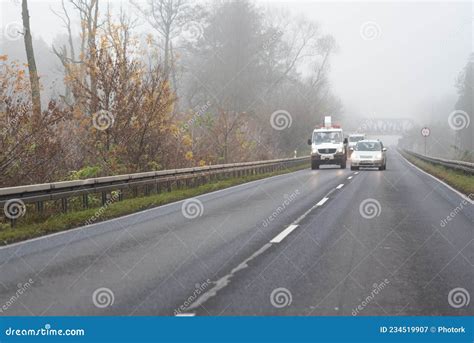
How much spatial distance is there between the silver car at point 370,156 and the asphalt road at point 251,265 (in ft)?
62.2

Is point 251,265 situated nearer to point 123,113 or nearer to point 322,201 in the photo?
point 322,201

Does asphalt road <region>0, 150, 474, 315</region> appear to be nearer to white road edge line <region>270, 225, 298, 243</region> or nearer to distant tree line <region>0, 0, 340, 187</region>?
white road edge line <region>270, 225, 298, 243</region>

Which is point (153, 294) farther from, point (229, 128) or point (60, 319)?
point (229, 128)

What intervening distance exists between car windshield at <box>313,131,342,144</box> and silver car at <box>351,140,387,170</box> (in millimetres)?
1872

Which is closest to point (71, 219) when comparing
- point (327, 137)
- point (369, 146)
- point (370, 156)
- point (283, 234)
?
point (283, 234)

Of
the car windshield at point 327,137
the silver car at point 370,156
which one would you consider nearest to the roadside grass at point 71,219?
the silver car at point 370,156

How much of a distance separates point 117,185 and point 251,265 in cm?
780

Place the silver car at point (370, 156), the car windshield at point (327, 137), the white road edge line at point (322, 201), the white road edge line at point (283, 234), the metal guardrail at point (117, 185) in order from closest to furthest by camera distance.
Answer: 1. the white road edge line at point (283, 234)
2. the metal guardrail at point (117, 185)
3. the white road edge line at point (322, 201)
4. the silver car at point (370, 156)
5. the car windshield at point (327, 137)

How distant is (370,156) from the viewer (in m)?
30.9

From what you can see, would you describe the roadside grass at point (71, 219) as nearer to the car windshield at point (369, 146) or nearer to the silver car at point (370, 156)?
the silver car at point (370, 156)

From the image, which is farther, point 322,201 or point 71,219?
point 322,201

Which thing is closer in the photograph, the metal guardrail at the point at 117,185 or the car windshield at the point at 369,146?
the metal guardrail at the point at 117,185

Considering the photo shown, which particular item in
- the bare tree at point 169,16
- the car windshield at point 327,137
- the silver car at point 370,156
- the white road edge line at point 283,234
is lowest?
the silver car at point 370,156

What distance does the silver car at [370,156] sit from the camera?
101 ft
